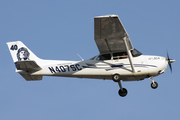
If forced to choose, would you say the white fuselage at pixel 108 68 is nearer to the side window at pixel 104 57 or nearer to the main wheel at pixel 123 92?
the side window at pixel 104 57

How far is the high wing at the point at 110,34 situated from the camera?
15.7m

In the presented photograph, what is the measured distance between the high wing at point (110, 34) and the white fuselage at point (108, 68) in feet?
2.69

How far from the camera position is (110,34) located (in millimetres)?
17281

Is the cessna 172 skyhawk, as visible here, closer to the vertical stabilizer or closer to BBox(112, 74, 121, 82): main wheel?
BBox(112, 74, 121, 82): main wheel

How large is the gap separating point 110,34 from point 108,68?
2410 mm

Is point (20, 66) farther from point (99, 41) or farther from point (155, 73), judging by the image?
point (155, 73)

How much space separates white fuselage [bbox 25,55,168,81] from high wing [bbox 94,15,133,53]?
2.69 feet

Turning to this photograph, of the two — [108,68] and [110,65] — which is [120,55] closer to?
[110,65]

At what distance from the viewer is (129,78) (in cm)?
1886

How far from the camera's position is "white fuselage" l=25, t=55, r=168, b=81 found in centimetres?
1819

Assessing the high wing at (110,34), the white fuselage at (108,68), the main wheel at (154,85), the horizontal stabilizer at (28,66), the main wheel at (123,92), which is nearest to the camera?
the high wing at (110,34)

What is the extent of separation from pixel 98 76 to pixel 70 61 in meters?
2.16

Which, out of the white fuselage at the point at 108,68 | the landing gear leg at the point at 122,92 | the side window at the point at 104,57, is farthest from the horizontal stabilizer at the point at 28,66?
the landing gear leg at the point at 122,92

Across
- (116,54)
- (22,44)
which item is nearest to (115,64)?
(116,54)
